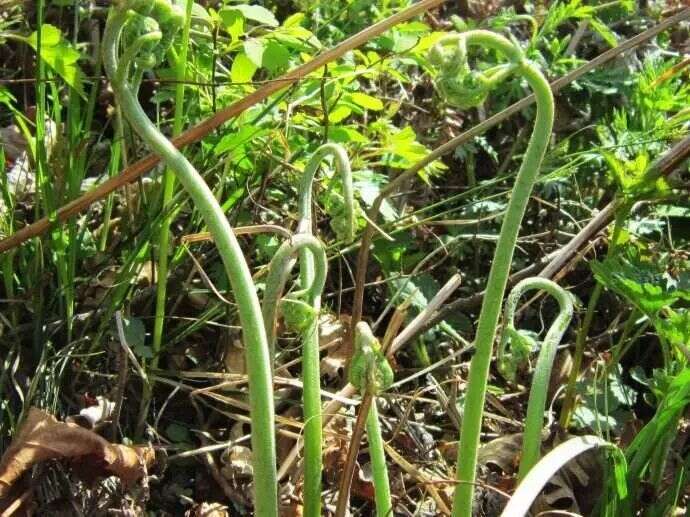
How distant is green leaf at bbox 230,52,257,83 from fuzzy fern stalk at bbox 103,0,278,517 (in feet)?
1.70

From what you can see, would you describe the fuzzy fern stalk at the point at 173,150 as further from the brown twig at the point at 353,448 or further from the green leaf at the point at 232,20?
the green leaf at the point at 232,20

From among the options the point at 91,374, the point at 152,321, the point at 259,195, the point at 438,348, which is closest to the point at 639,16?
the point at 438,348

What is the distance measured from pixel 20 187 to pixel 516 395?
1.09 meters

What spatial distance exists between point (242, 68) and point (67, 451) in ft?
2.22

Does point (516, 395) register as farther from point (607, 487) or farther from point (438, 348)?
point (607, 487)

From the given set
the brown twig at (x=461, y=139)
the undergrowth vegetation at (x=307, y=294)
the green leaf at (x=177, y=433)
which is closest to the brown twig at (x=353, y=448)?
the undergrowth vegetation at (x=307, y=294)

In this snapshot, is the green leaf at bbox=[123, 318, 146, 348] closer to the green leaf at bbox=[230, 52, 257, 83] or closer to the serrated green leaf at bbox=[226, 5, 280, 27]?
the green leaf at bbox=[230, 52, 257, 83]

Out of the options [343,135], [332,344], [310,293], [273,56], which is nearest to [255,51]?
[273,56]

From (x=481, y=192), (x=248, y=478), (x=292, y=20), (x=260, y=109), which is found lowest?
(x=248, y=478)

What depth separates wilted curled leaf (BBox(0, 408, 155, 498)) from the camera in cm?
150

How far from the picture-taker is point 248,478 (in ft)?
5.64

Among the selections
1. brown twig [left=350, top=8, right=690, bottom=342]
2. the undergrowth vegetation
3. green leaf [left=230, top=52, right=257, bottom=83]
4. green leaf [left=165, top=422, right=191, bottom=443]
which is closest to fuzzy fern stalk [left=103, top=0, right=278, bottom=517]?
the undergrowth vegetation

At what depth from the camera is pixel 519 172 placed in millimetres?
1162

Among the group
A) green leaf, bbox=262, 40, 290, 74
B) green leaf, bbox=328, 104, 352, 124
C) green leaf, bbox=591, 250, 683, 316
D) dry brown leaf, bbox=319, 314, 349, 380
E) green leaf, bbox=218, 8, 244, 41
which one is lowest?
dry brown leaf, bbox=319, 314, 349, 380
